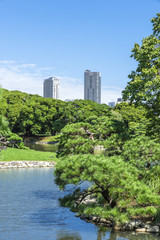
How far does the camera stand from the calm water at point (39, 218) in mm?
13211

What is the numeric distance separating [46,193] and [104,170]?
10.0 metres

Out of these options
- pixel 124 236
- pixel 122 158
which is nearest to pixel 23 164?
pixel 122 158

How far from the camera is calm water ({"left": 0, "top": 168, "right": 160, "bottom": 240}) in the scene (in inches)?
520

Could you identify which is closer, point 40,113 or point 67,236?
point 67,236

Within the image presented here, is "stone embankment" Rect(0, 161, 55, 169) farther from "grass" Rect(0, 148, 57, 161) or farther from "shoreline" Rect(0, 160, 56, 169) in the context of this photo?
"grass" Rect(0, 148, 57, 161)

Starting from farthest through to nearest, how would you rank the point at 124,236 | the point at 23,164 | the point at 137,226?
the point at 23,164 → the point at 137,226 → the point at 124,236

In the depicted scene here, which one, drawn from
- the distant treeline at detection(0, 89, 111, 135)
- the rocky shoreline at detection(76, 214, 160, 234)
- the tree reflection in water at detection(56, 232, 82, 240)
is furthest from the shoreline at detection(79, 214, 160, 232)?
the distant treeline at detection(0, 89, 111, 135)

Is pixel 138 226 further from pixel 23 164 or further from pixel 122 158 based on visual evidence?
pixel 23 164

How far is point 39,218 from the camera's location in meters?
15.7

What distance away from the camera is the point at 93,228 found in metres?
14.2

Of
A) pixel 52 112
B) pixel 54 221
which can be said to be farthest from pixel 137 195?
pixel 52 112

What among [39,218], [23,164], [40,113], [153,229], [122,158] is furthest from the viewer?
[40,113]

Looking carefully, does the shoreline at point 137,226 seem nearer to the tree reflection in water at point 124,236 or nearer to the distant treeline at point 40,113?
the tree reflection in water at point 124,236

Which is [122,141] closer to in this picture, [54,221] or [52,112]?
[54,221]
